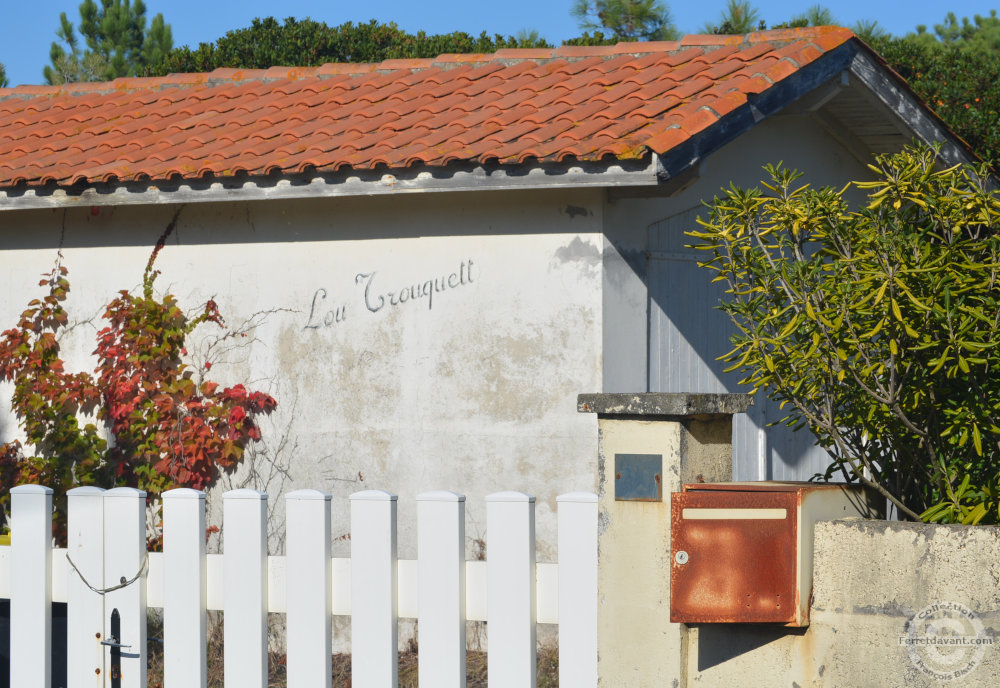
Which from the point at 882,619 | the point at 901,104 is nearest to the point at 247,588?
the point at 882,619

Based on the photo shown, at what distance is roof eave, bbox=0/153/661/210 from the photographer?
5501 millimetres

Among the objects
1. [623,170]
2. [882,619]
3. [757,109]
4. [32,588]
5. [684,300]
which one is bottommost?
[32,588]

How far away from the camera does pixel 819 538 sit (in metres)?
2.87

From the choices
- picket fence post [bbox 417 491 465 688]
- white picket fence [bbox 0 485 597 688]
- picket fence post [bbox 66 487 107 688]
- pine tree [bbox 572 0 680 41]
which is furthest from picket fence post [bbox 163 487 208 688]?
pine tree [bbox 572 0 680 41]

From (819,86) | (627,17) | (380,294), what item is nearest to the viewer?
(380,294)

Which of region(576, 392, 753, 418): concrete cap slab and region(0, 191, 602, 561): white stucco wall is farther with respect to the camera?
region(0, 191, 602, 561): white stucco wall

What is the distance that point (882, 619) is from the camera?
2.79 metres

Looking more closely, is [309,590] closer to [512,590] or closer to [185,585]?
[185,585]

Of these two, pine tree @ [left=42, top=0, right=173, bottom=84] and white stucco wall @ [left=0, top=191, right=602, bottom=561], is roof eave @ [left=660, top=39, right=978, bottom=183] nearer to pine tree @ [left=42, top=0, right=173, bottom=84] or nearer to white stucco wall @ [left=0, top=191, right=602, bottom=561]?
white stucco wall @ [left=0, top=191, right=602, bottom=561]

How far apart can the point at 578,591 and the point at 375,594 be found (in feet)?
1.95

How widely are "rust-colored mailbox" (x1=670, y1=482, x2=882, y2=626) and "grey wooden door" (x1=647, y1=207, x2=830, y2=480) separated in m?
3.55

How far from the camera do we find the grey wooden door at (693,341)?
21.3 ft

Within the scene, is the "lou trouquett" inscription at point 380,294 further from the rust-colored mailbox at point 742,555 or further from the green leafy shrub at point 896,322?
the rust-colored mailbox at point 742,555

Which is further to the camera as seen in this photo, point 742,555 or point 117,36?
point 117,36
